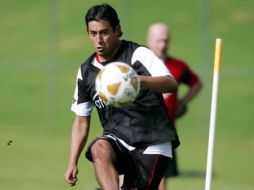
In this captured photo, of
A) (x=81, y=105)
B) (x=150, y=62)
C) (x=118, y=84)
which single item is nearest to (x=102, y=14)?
(x=150, y=62)

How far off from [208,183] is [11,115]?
1522cm

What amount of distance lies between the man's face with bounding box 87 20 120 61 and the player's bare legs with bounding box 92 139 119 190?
2.30 feet

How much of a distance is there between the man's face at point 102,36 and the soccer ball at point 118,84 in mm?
651

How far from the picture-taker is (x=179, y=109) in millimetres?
10320

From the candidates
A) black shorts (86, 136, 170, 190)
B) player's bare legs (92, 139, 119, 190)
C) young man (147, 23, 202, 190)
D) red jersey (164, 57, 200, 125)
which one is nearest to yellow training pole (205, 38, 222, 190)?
black shorts (86, 136, 170, 190)

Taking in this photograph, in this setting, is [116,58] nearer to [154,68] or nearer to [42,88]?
[154,68]

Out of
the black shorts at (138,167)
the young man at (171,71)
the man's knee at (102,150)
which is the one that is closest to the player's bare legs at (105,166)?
the man's knee at (102,150)

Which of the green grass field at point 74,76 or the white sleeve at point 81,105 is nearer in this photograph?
the white sleeve at point 81,105

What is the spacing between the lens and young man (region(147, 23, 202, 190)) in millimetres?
9820

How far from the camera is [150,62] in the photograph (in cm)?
678

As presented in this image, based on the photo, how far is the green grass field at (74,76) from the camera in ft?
51.4

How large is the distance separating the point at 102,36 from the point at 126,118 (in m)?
0.66

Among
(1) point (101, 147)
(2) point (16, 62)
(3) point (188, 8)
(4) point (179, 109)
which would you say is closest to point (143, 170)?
(1) point (101, 147)

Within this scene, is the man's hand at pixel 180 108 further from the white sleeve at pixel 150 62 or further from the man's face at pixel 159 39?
the white sleeve at pixel 150 62
